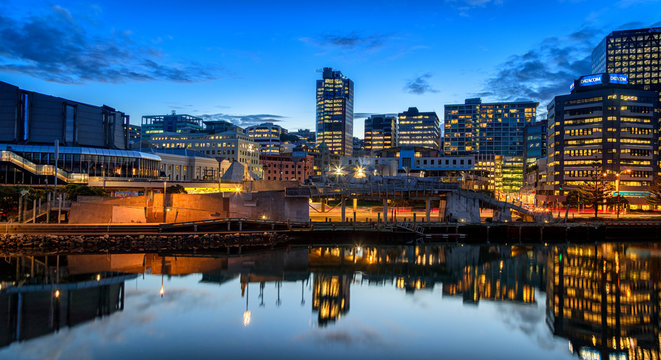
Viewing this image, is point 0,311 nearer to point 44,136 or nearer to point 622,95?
point 44,136

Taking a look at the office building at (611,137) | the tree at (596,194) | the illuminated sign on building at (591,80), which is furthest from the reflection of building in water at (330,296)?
the illuminated sign on building at (591,80)

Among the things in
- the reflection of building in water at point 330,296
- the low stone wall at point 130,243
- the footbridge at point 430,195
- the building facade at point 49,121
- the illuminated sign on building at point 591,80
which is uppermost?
the illuminated sign on building at point 591,80

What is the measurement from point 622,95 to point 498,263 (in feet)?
360

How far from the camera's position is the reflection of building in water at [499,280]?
3684 cm

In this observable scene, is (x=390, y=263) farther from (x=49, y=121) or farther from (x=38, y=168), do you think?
(x=49, y=121)

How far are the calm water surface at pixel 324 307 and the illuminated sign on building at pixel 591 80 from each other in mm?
104818

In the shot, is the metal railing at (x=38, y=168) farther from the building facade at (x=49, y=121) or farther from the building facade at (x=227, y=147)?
the building facade at (x=227, y=147)

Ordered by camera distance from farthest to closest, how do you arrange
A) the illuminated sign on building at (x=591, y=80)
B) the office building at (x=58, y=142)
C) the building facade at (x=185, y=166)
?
1. the illuminated sign on building at (x=591, y=80)
2. the building facade at (x=185, y=166)
3. the office building at (x=58, y=142)

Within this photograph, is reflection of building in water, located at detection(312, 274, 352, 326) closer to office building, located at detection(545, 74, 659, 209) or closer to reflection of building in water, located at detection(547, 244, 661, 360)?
reflection of building in water, located at detection(547, 244, 661, 360)

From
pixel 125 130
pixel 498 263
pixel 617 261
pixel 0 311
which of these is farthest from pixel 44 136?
pixel 617 261

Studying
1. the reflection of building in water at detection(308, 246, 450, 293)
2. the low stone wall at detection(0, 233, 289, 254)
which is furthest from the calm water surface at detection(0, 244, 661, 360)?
the low stone wall at detection(0, 233, 289, 254)

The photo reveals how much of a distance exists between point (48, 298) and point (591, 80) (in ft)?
498

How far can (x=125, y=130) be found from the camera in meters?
127

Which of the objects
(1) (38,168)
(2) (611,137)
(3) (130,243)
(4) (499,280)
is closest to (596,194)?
(2) (611,137)
